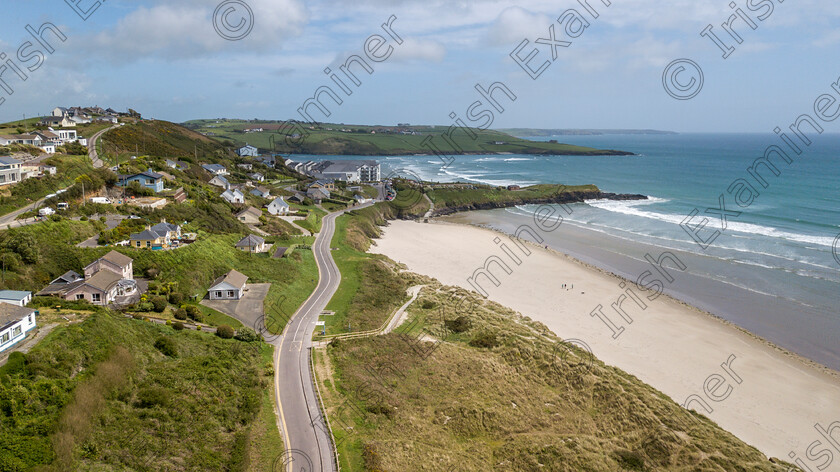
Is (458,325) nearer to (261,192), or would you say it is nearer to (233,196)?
(233,196)

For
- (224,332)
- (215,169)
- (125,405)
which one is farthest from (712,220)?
(125,405)

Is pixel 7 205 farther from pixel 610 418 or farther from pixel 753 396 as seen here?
pixel 753 396

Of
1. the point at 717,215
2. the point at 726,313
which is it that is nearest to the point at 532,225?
the point at 717,215

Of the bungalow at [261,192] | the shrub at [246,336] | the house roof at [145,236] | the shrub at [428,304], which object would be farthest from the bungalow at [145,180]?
the shrub at [428,304]

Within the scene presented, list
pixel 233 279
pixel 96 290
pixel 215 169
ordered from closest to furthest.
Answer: pixel 96 290 → pixel 233 279 → pixel 215 169

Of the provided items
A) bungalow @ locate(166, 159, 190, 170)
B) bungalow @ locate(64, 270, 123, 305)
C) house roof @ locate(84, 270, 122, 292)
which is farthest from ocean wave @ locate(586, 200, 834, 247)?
bungalow @ locate(64, 270, 123, 305)

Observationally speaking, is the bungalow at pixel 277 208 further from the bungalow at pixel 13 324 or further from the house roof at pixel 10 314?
the house roof at pixel 10 314
